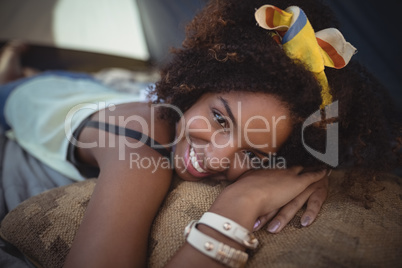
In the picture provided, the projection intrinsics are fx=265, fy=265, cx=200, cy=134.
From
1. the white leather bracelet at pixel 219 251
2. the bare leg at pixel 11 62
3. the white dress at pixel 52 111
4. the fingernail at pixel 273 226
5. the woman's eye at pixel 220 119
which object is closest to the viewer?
the white leather bracelet at pixel 219 251

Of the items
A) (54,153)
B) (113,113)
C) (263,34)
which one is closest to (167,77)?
(113,113)

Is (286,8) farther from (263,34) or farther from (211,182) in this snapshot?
(211,182)

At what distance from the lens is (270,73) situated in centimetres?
71

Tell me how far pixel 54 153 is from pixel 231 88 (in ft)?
2.90

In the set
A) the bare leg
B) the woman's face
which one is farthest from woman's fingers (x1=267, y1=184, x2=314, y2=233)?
the bare leg

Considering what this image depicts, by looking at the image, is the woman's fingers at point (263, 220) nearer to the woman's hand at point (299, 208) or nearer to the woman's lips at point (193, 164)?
the woman's hand at point (299, 208)

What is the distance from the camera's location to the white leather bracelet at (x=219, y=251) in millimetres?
541

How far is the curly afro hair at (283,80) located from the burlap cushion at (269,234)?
0.45 feet

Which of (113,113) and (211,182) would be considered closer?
(211,182)

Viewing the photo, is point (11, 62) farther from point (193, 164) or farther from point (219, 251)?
point (219, 251)

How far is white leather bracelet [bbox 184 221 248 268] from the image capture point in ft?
1.77

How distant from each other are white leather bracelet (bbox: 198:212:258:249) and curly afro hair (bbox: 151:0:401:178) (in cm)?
35

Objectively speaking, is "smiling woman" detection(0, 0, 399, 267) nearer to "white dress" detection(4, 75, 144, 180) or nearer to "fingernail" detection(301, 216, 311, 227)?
"fingernail" detection(301, 216, 311, 227)

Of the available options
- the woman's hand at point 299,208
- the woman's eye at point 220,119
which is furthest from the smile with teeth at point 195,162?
the woman's hand at point 299,208
